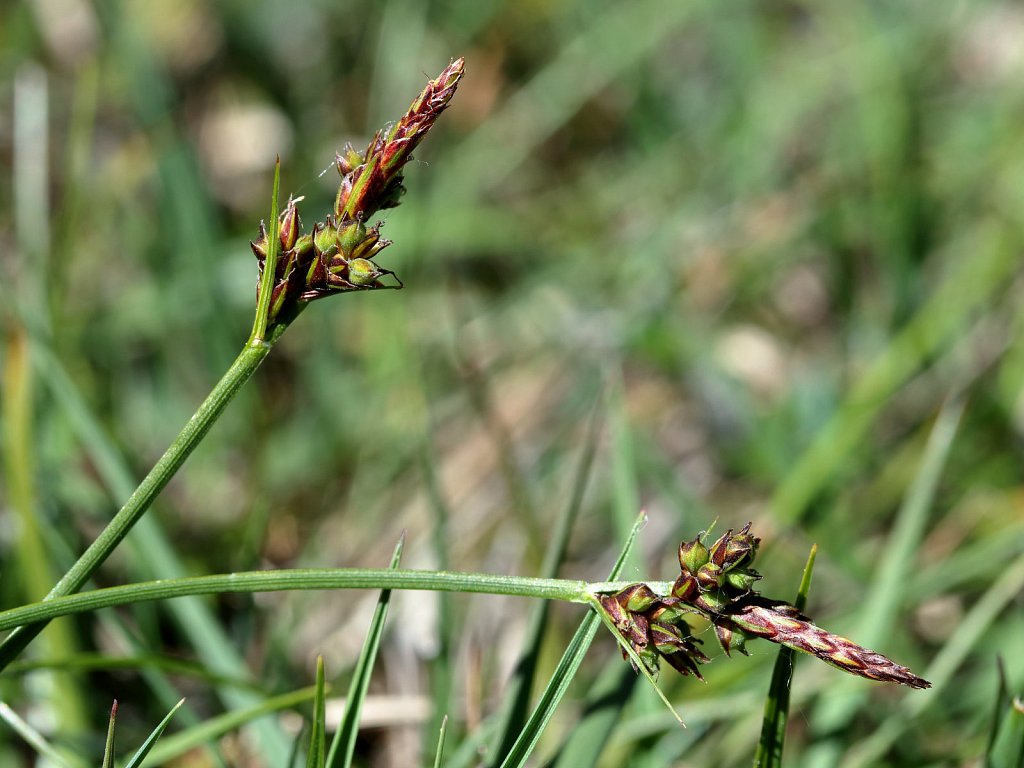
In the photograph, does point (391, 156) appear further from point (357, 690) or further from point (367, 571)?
point (357, 690)

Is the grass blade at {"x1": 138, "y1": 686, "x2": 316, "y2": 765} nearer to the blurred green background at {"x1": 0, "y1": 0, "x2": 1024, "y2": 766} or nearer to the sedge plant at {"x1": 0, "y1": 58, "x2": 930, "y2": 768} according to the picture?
the blurred green background at {"x1": 0, "y1": 0, "x2": 1024, "y2": 766}

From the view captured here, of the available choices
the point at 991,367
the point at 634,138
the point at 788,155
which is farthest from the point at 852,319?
the point at 634,138

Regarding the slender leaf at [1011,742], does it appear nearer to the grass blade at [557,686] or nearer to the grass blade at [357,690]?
the grass blade at [557,686]

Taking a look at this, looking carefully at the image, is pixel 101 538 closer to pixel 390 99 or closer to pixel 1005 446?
pixel 1005 446

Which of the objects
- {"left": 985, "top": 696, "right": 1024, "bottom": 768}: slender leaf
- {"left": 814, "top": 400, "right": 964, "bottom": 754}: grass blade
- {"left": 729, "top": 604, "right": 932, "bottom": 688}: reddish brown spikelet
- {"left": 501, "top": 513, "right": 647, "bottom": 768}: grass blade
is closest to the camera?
{"left": 729, "top": 604, "right": 932, "bottom": 688}: reddish brown spikelet

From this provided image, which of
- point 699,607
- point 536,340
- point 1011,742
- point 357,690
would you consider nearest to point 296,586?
point 357,690

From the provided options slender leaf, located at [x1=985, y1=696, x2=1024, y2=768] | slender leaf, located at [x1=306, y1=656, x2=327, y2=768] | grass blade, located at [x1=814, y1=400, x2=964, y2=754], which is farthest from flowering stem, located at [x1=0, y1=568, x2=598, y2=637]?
grass blade, located at [x1=814, y1=400, x2=964, y2=754]
